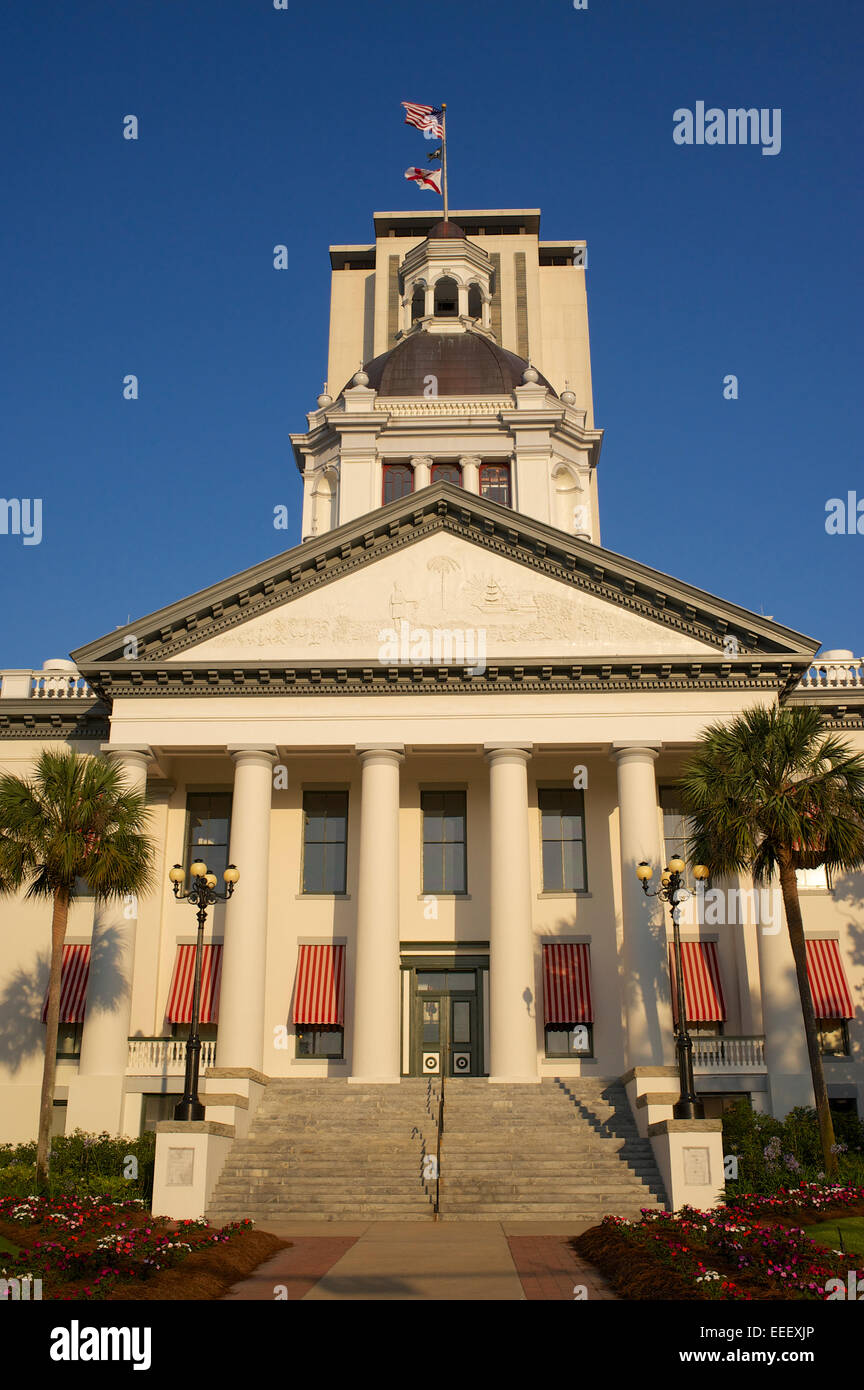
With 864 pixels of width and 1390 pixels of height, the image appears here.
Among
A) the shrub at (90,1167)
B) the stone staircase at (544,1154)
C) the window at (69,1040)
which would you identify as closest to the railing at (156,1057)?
the shrub at (90,1167)

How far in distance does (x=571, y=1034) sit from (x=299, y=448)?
25043mm

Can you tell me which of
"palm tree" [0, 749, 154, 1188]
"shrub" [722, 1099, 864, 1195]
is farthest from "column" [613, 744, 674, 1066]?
"palm tree" [0, 749, 154, 1188]

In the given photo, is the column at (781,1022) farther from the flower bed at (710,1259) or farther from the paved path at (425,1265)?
the flower bed at (710,1259)

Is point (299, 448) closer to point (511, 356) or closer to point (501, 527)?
point (511, 356)

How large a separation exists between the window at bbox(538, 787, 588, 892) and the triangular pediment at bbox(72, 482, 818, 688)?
429cm

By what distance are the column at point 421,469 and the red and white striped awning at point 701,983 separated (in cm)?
1939

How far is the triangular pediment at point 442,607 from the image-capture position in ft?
96.6

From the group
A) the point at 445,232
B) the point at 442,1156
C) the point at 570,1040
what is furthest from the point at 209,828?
the point at 445,232

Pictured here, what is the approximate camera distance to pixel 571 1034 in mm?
30156

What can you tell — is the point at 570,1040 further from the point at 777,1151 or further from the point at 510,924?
the point at 777,1151

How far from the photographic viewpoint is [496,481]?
143 ft

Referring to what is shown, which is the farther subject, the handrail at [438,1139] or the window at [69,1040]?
the window at [69,1040]

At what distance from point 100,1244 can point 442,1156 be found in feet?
32.7
